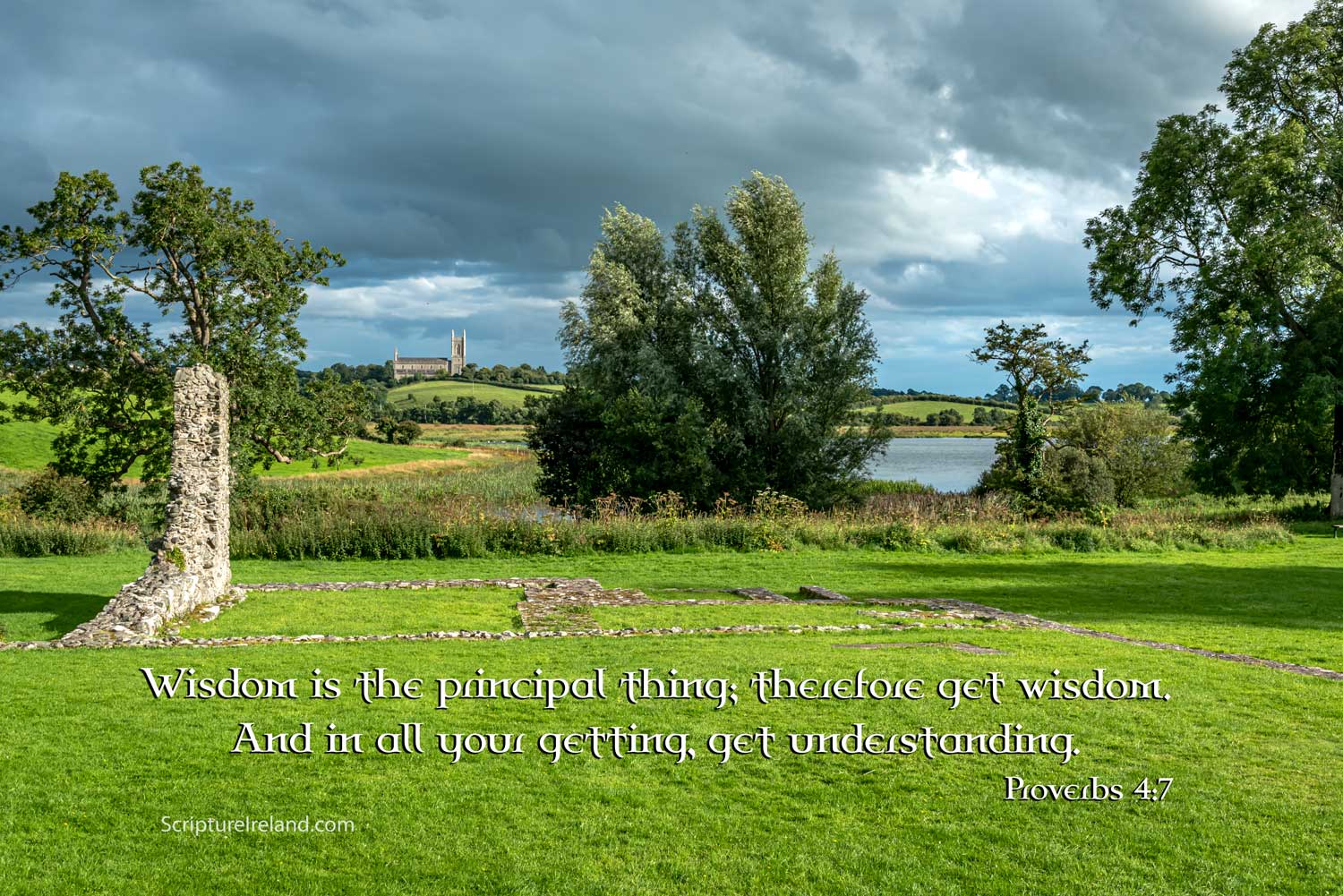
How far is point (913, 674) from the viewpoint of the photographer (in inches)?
333

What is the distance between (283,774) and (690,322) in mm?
29758

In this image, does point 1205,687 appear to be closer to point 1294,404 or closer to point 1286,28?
point 1294,404

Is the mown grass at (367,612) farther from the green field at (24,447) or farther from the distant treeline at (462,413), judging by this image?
the distant treeline at (462,413)

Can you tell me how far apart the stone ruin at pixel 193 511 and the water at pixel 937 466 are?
25.3 metres

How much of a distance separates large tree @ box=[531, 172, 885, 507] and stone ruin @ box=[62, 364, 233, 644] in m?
18.3

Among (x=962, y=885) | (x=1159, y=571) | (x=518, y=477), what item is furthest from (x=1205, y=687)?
(x=518, y=477)

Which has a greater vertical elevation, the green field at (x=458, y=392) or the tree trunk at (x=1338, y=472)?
the green field at (x=458, y=392)

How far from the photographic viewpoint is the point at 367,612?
12383 millimetres

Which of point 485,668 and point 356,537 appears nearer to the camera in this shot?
point 485,668

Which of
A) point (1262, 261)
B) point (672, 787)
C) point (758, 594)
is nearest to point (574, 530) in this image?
point (758, 594)

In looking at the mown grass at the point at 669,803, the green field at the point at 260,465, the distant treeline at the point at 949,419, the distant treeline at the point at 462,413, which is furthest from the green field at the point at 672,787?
the distant treeline at the point at 462,413

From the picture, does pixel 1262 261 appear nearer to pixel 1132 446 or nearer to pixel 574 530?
pixel 1132 446

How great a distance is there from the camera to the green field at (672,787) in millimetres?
4711

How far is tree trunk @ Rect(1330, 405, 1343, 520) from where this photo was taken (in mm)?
28844
